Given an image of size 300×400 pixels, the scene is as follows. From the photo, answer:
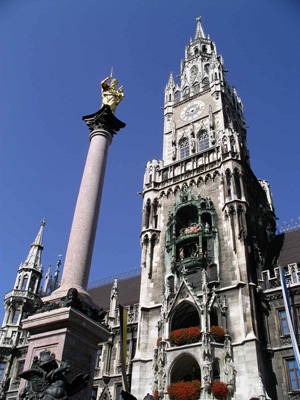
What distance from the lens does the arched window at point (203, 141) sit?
38134mm

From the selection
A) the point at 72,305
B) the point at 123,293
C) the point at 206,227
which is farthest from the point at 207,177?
the point at 72,305

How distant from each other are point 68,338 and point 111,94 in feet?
37.5

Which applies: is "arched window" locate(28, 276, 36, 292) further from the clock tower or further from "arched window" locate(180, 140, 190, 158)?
"arched window" locate(180, 140, 190, 158)

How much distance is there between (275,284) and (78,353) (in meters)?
19.3

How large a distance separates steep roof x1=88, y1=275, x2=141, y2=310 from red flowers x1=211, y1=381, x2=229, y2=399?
14.1 meters

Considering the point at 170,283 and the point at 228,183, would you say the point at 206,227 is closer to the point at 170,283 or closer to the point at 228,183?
the point at 228,183

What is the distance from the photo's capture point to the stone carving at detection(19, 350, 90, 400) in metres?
9.18

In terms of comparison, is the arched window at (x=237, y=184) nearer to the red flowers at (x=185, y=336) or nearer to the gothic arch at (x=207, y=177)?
the gothic arch at (x=207, y=177)

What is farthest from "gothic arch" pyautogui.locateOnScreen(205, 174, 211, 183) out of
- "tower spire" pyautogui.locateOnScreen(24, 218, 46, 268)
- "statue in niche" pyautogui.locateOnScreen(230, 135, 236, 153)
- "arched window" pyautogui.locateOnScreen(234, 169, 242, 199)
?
"tower spire" pyautogui.locateOnScreen(24, 218, 46, 268)

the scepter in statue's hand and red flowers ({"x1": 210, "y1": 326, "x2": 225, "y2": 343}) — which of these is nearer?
the scepter in statue's hand

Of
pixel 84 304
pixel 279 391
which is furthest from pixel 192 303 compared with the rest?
pixel 84 304

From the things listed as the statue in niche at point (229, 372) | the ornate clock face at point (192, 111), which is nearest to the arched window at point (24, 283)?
the ornate clock face at point (192, 111)

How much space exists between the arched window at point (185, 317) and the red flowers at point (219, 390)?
5.49m

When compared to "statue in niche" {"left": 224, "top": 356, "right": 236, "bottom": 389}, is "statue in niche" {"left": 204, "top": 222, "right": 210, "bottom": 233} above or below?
above
